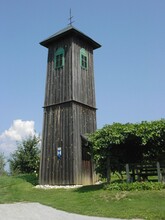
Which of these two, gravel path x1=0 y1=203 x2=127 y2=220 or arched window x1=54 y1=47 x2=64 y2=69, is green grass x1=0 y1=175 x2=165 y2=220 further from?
arched window x1=54 y1=47 x2=64 y2=69

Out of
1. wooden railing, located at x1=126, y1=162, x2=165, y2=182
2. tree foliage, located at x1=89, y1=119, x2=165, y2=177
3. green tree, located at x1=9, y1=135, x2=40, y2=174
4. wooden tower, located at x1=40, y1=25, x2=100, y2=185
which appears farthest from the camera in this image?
green tree, located at x1=9, y1=135, x2=40, y2=174

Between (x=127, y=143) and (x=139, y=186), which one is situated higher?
(x=127, y=143)

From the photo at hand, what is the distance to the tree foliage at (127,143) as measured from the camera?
616 inches

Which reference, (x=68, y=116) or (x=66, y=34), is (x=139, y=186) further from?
(x=66, y=34)

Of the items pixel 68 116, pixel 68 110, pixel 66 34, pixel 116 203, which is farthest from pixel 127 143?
pixel 66 34

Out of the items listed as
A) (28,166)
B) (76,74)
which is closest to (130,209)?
(76,74)

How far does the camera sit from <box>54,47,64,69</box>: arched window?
74.4 feet

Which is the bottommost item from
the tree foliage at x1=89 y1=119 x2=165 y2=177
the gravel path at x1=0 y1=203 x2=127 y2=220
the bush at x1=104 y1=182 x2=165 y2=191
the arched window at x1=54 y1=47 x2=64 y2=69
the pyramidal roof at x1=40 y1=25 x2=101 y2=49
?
the gravel path at x1=0 y1=203 x2=127 y2=220

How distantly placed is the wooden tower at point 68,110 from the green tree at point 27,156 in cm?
859

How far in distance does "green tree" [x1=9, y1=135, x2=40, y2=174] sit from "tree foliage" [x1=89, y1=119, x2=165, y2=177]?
43.6 ft

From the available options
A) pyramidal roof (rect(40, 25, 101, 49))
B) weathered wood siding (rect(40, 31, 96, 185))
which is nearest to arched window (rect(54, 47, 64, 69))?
weathered wood siding (rect(40, 31, 96, 185))

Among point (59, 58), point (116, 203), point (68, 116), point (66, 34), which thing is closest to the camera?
point (116, 203)

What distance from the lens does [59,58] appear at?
23000mm

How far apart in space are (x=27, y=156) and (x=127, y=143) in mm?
14402
